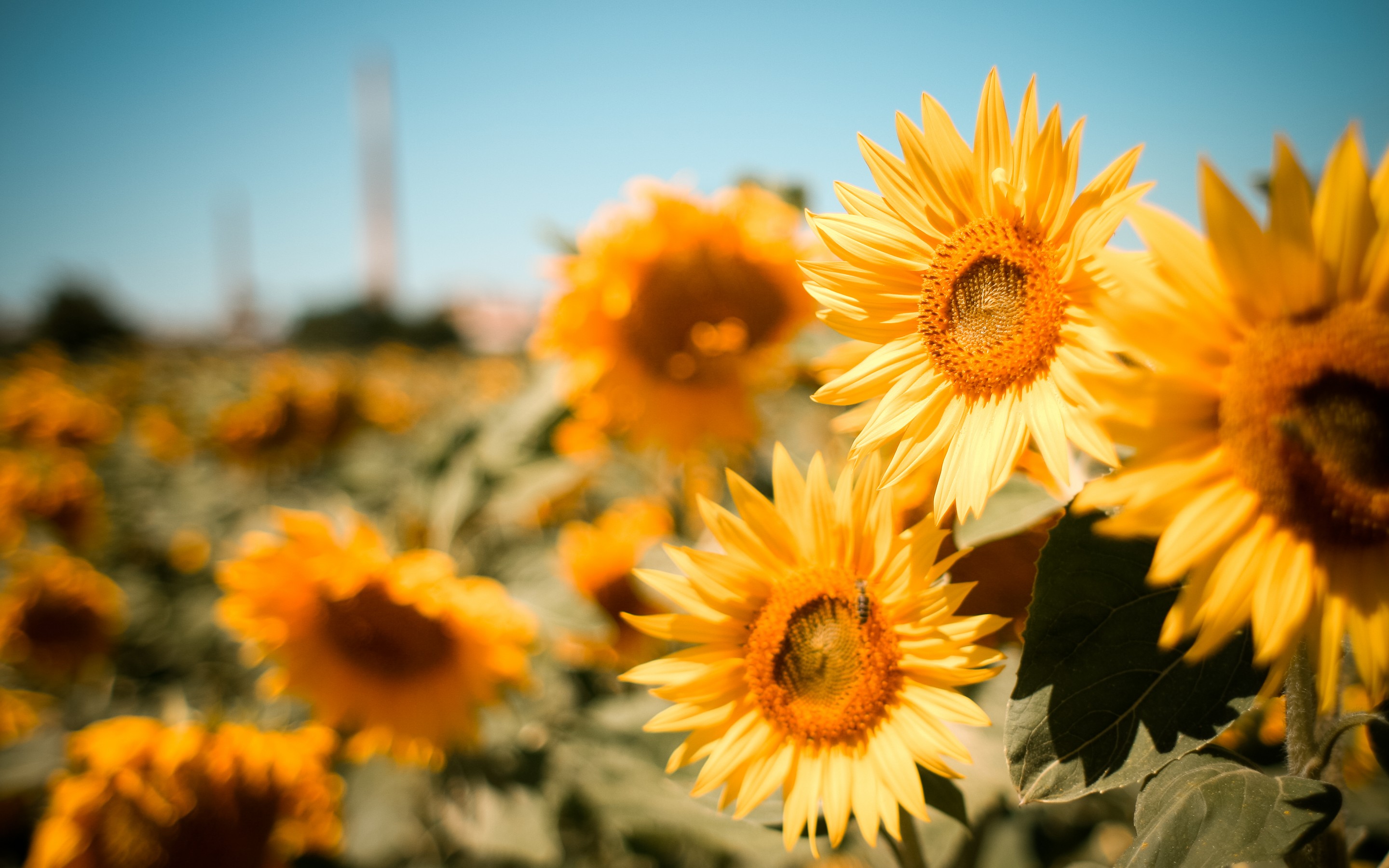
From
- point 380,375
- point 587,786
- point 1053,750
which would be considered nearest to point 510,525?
point 587,786

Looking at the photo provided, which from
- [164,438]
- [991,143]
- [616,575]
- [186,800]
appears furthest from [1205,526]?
[164,438]

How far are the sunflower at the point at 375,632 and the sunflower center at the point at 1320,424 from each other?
1.66 metres

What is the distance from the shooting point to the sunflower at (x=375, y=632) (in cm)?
182

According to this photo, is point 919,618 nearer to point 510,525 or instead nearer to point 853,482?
point 853,482

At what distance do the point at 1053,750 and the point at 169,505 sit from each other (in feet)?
14.7

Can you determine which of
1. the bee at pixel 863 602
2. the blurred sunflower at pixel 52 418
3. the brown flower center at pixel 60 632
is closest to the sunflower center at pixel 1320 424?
the bee at pixel 863 602

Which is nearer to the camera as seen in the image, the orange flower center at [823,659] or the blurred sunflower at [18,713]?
the orange flower center at [823,659]

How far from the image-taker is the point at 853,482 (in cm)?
90

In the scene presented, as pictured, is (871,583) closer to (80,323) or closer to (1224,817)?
(1224,817)

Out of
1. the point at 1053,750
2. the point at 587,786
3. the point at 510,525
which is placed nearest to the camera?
the point at 1053,750

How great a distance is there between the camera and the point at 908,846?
2.96 feet

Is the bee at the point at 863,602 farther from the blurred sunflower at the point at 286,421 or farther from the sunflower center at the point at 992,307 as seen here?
the blurred sunflower at the point at 286,421

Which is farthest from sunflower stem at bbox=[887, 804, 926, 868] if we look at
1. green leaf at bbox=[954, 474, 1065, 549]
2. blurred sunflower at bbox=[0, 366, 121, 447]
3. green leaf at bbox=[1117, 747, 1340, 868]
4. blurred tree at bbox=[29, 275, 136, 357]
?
blurred tree at bbox=[29, 275, 136, 357]

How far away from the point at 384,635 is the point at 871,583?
1532 mm
